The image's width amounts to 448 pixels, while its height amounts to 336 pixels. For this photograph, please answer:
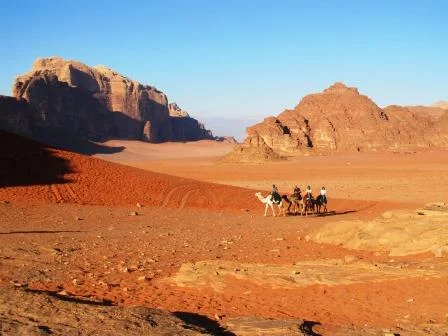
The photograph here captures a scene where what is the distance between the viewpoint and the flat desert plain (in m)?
8.13

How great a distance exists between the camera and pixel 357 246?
1620cm

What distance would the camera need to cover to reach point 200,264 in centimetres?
1266

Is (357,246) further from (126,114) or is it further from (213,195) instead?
(126,114)

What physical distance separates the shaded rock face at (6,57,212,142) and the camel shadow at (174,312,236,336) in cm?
12188

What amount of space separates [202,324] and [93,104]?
146m

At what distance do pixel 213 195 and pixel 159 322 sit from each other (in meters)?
24.3

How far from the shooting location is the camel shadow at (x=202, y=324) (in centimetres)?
762

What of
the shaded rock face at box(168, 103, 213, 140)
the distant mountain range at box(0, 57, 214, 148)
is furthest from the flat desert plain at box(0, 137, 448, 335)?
the shaded rock face at box(168, 103, 213, 140)

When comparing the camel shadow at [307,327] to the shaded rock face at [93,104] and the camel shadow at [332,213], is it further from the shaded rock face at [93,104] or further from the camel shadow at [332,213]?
the shaded rock face at [93,104]

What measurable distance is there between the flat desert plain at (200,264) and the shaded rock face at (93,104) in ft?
341

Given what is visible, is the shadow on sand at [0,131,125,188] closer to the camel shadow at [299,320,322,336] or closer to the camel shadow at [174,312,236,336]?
the camel shadow at [174,312,236,336]

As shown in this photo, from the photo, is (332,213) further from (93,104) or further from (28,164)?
(93,104)

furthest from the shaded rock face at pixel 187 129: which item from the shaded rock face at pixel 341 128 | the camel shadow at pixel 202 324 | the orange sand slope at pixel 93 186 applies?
the camel shadow at pixel 202 324

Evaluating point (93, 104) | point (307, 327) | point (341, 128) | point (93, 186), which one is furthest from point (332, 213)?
point (93, 104)
